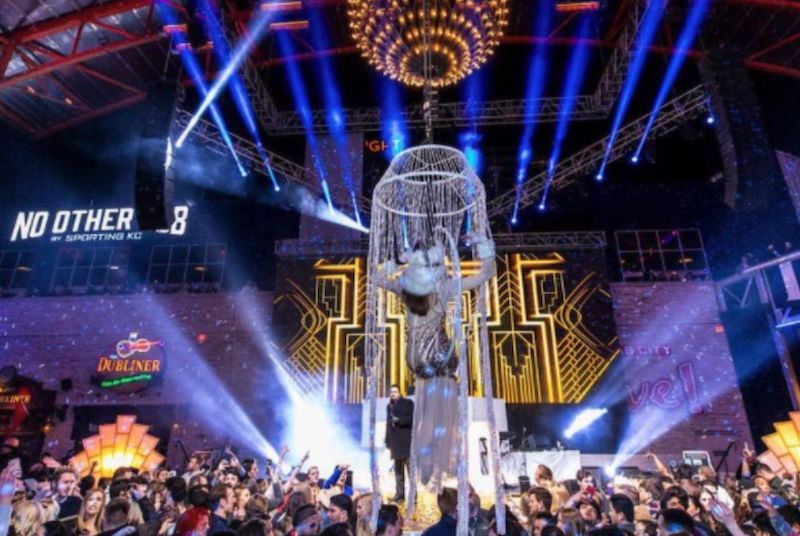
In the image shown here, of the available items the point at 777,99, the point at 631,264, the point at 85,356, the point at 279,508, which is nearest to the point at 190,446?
the point at 85,356

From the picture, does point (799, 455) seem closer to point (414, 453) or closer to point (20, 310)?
point (414, 453)

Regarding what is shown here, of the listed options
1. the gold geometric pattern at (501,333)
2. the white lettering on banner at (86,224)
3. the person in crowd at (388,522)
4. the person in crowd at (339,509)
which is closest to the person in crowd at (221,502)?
the person in crowd at (339,509)

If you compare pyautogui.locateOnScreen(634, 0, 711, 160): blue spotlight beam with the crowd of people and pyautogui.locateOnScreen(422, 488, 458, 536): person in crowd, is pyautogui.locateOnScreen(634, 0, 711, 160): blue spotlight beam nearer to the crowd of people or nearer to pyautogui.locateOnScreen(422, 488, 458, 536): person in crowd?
the crowd of people

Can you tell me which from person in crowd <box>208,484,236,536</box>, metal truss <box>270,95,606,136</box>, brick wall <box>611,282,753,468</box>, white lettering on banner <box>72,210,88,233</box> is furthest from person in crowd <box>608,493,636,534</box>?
white lettering on banner <box>72,210,88,233</box>

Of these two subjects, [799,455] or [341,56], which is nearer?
[799,455]

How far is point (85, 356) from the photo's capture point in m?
11.9

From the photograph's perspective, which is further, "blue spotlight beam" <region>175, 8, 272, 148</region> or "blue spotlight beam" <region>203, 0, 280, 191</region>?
"blue spotlight beam" <region>175, 8, 272, 148</region>

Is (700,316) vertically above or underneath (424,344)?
above

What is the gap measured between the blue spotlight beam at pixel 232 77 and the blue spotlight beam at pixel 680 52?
7.53 metres

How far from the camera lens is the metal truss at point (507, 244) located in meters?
11.2

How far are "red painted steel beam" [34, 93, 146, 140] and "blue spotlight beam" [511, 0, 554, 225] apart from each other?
28.9ft

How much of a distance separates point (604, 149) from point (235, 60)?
7.32 metres

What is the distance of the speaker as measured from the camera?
7.20 meters

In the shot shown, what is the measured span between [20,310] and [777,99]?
→ 678 inches
